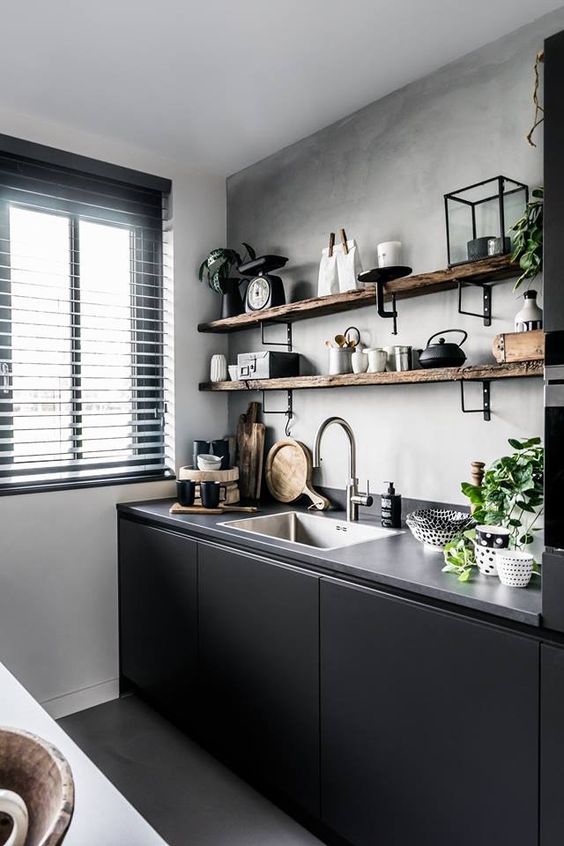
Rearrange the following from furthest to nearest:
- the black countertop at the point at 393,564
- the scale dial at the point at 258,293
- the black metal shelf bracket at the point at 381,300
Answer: the scale dial at the point at 258,293 < the black metal shelf bracket at the point at 381,300 < the black countertop at the point at 393,564

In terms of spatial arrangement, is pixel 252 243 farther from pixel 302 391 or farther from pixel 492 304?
pixel 492 304

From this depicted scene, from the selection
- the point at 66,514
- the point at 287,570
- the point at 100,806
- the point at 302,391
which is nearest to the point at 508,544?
the point at 287,570

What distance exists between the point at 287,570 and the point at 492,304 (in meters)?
1.12

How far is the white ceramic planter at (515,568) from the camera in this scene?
152 centimetres

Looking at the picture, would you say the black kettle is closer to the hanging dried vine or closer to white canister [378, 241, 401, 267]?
white canister [378, 241, 401, 267]

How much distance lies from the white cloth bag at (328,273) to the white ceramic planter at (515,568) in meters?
1.34

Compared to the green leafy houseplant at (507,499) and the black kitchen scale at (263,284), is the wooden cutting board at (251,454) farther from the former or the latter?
the green leafy houseplant at (507,499)

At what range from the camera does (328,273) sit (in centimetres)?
254

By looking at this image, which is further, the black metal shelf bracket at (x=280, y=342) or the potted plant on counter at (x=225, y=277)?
the potted plant on counter at (x=225, y=277)

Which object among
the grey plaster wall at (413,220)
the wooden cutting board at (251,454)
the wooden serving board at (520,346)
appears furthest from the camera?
the wooden cutting board at (251,454)

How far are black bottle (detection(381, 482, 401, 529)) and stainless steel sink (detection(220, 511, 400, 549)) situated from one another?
4cm

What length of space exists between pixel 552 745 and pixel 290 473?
1.68 m

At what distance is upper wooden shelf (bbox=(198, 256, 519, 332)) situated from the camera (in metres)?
1.96

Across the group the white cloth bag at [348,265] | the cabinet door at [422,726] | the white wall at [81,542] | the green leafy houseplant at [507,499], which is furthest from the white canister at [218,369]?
the green leafy houseplant at [507,499]
